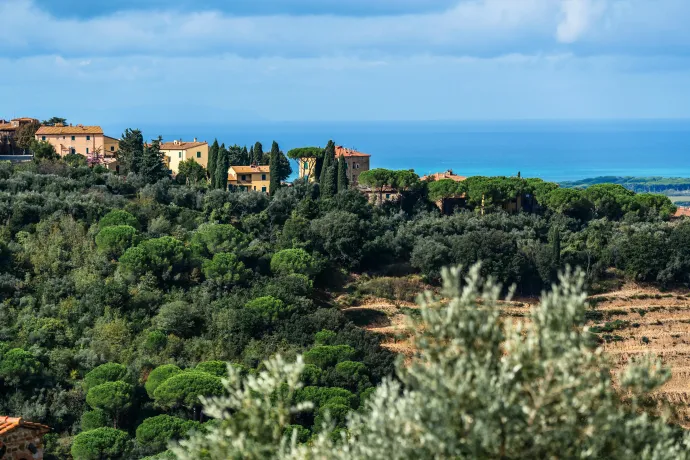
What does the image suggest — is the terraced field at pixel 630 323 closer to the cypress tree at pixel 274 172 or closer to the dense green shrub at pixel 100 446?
the cypress tree at pixel 274 172

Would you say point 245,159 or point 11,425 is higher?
point 245,159

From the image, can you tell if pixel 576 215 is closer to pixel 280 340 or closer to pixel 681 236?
pixel 681 236

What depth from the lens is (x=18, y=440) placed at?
13.2 m

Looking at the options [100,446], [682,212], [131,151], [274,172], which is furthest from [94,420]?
[682,212]

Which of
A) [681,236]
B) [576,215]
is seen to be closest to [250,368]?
[681,236]

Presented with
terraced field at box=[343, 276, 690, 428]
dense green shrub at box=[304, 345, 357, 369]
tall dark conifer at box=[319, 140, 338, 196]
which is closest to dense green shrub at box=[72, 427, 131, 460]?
dense green shrub at box=[304, 345, 357, 369]

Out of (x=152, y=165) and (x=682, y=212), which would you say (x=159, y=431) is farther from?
(x=682, y=212)

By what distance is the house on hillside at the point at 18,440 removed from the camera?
510 inches

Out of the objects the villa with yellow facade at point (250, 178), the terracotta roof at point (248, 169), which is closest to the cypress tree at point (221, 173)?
the villa with yellow facade at point (250, 178)

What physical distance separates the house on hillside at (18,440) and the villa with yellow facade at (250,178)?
127ft

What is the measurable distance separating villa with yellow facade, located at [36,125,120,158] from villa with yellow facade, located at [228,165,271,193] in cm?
690

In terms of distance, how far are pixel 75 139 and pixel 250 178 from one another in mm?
10528

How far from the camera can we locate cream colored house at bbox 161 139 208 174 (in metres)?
56.1

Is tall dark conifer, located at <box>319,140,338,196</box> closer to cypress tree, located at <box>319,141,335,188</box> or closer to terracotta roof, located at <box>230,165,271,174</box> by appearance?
cypress tree, located at <box>319,141,335,188</box>
